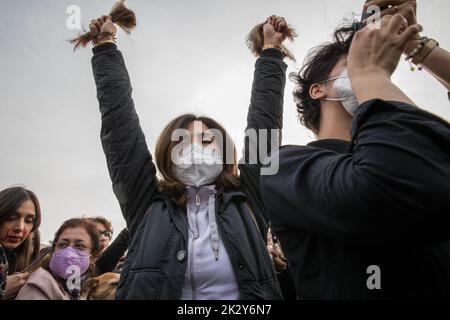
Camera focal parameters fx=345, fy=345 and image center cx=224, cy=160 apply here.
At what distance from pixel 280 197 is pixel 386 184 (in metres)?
0.35

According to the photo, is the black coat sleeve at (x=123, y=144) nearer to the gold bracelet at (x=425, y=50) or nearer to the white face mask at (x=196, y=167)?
the white face mask at (x=196, y=167)

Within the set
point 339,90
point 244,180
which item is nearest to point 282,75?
point 244,180

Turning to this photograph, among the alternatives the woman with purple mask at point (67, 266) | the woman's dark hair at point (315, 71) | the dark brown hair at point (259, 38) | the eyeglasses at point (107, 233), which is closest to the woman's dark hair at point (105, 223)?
the eyeglasses at point (107, 233)

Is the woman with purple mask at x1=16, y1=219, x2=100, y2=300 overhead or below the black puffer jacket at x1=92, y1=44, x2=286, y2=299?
below

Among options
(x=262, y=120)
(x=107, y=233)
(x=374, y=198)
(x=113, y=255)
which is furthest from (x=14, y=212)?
(x=374, y=198)

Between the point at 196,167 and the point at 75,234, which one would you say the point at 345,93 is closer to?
the point at 196,167

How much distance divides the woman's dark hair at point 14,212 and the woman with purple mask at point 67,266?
28 cm

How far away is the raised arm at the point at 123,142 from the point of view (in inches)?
85.0

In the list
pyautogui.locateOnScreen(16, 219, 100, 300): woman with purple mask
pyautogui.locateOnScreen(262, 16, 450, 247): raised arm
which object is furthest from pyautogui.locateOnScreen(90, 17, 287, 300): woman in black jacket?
pyautogui.locateOnScreen(16, 219, 100, 300): woman with purple mask

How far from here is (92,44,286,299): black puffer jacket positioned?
1.82m

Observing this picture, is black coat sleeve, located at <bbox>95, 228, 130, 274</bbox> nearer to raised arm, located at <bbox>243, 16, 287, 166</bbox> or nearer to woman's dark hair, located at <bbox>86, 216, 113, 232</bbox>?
woman's dark hair, located at <bbox>86, 216, 113, 232</bbox>

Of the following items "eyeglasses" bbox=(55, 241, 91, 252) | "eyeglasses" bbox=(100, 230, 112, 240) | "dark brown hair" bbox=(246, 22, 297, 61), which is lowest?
"eyeglasses" bbox=(100, 230, 112, 240)

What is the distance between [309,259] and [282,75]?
1862 millimetres

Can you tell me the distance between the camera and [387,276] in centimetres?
93
